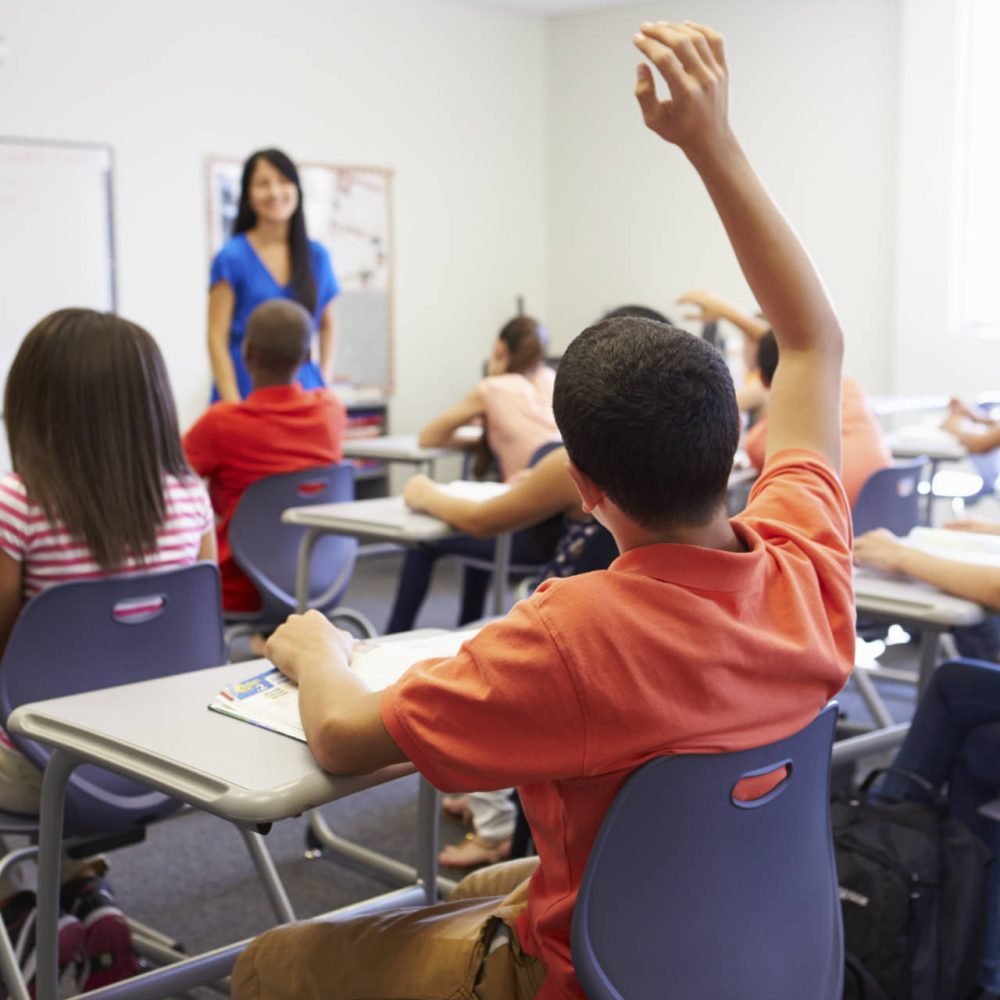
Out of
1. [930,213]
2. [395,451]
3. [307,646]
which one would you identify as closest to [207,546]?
[307,646]

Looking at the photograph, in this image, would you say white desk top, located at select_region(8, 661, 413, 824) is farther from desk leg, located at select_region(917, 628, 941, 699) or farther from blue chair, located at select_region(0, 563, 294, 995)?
desk leg, located at select_region(917, 628, 941, 699)

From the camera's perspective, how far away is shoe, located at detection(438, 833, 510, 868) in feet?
9.15

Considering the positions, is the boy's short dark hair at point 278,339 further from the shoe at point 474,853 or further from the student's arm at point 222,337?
the shoe at point 474,853

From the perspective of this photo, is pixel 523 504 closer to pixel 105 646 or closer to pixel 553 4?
pixel 105 646

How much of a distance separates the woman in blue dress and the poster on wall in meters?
2.04

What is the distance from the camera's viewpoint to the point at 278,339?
3432mm

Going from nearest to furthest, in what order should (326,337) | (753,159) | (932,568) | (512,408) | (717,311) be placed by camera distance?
(932,568), (717,311), (512,408), (326,337), (753,159)

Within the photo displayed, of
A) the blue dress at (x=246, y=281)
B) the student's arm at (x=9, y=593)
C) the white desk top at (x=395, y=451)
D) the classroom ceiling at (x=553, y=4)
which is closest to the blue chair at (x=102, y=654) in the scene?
the student's arm at (x=9, y=593)

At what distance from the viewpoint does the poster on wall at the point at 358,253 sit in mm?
6602

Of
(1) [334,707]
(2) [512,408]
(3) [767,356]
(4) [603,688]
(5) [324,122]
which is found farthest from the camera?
(5) [324,122]

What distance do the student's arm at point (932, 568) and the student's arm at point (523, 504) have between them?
551 mm

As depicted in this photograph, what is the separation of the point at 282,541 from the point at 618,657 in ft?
7.62

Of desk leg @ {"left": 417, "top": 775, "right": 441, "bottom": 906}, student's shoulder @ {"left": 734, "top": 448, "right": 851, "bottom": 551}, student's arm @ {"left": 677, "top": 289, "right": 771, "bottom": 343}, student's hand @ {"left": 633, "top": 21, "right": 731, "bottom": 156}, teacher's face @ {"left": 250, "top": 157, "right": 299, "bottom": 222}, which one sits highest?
teacher's face @ {"left": 250, "top": 157, "right": 299, "bottom": 222}

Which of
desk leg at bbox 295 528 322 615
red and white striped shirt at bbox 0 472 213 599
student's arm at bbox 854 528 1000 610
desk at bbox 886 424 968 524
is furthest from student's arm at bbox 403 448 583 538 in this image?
desk at bbox 886 424 968 524
